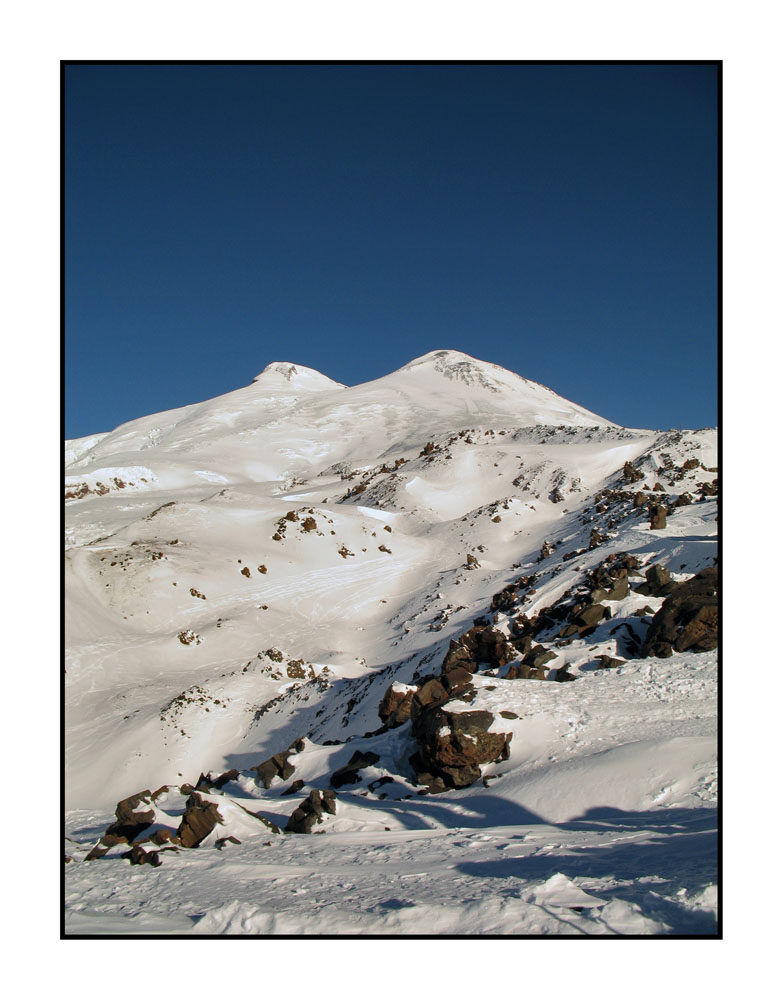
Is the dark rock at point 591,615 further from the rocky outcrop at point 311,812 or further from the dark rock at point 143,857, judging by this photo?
the dark rock at point 143,857

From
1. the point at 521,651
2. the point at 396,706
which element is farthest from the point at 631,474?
the point at 396,706

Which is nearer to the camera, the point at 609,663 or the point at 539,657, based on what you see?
the point at 609,663

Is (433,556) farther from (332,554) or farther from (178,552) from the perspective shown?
(178,552)

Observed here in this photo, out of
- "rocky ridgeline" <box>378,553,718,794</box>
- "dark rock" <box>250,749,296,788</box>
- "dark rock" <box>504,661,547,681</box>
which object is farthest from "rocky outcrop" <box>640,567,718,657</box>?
"dark rock" <box>250,749,296,788</box>

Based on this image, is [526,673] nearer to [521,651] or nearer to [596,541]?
[521,651]

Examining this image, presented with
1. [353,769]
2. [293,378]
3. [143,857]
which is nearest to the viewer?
[143,857]

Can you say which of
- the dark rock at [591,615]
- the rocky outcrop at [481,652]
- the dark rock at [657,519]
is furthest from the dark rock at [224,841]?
the dark rock at [657,519]

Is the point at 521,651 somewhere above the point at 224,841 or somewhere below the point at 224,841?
above

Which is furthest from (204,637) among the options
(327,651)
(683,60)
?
(683,60)
